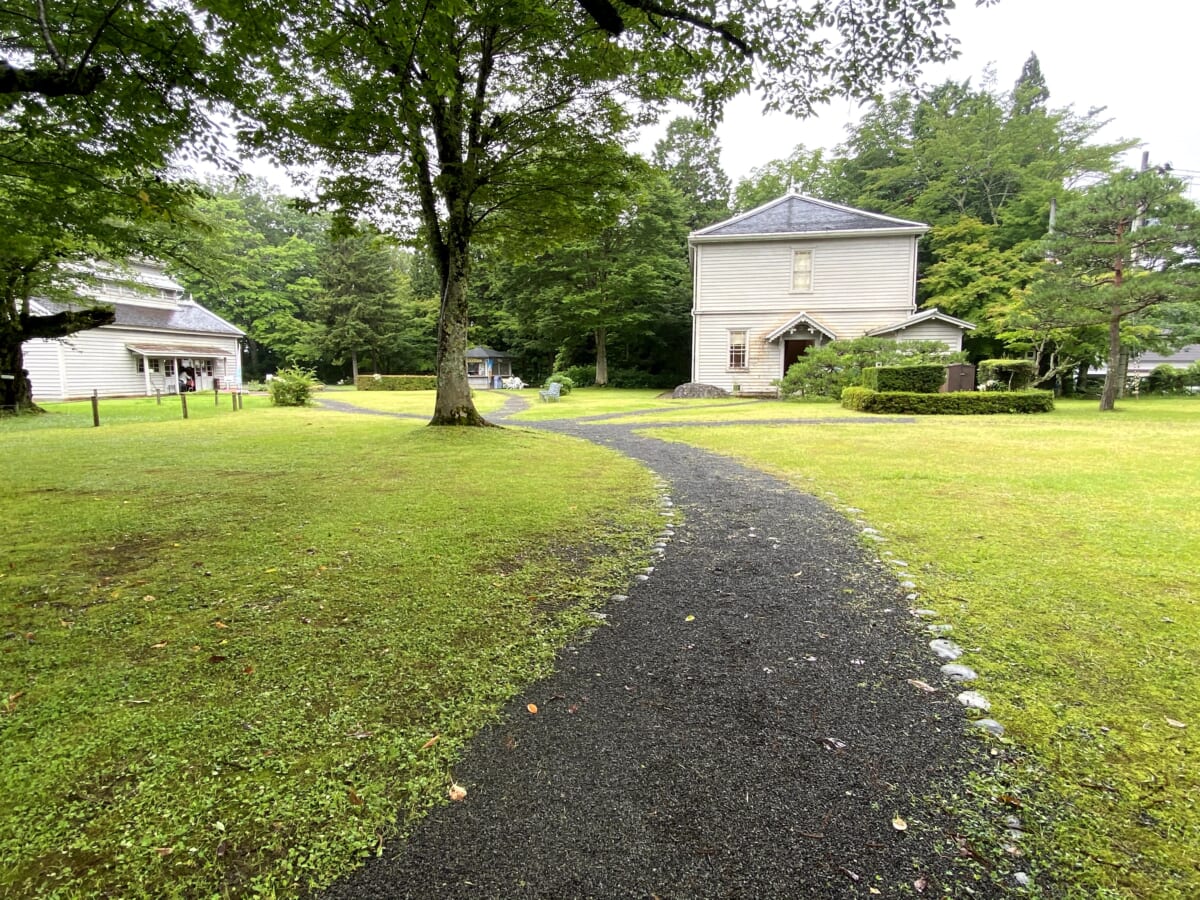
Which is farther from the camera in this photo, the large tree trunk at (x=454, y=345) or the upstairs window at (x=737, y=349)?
the upstairs window at (x=737, y=349)

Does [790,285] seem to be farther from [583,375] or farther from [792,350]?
[583,375]

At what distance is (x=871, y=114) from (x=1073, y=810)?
3905cm

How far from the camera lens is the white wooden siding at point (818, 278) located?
22281 mm

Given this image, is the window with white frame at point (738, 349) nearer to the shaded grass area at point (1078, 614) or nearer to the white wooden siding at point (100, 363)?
the shaded grass area at point (1078, 614)

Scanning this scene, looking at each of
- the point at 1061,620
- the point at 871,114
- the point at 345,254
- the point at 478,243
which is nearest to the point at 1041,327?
the point at 478,243

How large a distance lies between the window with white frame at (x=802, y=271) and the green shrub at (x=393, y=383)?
818 inches

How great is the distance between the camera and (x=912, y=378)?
16578 millimetres

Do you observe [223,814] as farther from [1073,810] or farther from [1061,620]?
[1061,620]

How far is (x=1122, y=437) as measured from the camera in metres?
10.6

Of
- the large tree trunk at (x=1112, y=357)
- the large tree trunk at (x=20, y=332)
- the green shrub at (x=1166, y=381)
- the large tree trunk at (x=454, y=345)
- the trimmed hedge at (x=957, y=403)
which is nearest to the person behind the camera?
the large tree trunk at (x=454, y=345)

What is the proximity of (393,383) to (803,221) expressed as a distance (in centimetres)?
2343

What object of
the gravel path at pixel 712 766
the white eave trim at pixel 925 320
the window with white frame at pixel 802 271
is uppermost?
the window with white frame at pixel 802 271

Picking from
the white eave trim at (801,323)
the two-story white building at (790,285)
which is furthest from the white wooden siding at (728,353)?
the white eave trim at (801,323)

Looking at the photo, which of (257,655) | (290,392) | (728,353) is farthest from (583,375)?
(257,655)
